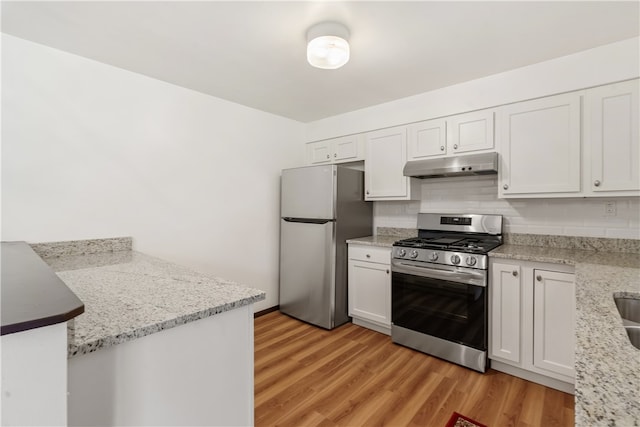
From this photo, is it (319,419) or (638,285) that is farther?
(319,419)

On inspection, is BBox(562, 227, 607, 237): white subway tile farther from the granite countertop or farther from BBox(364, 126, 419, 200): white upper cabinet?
the granite countertop

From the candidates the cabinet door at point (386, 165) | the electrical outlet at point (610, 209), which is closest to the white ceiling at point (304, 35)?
the cabinet door at point (386, 165)

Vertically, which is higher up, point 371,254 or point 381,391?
point 371,254

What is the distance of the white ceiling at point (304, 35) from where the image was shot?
1.69 meters

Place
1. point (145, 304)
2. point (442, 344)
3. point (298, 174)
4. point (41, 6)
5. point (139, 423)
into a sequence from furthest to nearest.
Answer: point (298, 174)
point (442, 344)
point (41, 6)
point (145, 304)
point (139, 423)

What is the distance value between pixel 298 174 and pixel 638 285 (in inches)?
104

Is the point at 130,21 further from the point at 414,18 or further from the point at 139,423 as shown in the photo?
the point at 139,423

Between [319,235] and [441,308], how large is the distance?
1.30 metres

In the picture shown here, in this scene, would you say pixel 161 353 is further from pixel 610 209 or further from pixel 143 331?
pixel 610 209

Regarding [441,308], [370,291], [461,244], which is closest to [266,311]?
[370,291]

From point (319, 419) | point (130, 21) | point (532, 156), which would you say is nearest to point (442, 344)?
point (319, 419)

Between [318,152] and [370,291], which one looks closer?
[370,291]

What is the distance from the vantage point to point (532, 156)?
89.9 inches

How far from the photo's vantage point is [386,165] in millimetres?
3082
